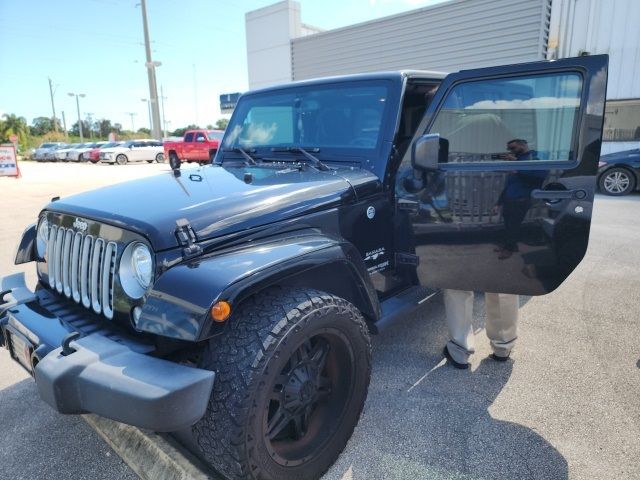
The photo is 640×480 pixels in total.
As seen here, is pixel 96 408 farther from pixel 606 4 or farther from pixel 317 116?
pixel 606 4

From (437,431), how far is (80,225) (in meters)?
2.06

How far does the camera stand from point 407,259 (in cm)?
279

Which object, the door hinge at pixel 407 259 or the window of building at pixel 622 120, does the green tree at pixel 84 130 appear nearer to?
the window of building at pixel 622 120

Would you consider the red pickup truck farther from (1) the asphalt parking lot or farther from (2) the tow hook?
(2) the tow hook

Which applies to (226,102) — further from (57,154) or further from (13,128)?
(13,128)

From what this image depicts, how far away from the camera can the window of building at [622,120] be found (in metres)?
12.7

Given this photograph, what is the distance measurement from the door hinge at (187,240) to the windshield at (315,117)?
1372 mm

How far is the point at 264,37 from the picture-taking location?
24.2 metres

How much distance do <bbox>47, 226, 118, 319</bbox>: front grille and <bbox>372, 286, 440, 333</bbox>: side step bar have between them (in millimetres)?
1386

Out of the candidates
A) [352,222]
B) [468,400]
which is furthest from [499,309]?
[352,222]

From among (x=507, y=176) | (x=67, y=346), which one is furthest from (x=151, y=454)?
(x=507, y=176)

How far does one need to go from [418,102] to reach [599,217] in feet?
20.7

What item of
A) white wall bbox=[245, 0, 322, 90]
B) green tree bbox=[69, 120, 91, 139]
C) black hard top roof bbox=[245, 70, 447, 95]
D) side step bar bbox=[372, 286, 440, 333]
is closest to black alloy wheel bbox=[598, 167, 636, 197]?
black hard top roof bbox=[245, 70, 447, 95]

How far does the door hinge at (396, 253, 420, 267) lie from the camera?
9.02 ft
